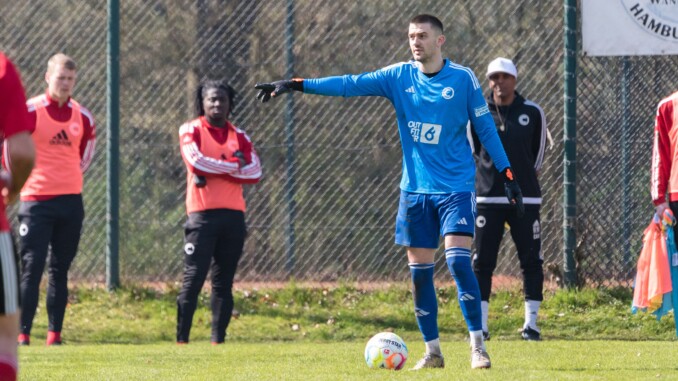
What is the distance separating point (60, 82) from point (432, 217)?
12.5 ft

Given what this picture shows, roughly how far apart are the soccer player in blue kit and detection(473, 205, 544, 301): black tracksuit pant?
2.32m

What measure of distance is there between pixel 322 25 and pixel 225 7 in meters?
0.99

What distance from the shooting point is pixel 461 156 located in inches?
272

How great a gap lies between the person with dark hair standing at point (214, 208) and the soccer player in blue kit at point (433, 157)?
8.53 feet

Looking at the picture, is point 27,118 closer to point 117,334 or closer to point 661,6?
point 117,334

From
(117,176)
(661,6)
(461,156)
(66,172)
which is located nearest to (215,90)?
(66,172)

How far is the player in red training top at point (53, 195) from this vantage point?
9312mm

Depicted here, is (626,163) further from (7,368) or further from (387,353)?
(7,368)

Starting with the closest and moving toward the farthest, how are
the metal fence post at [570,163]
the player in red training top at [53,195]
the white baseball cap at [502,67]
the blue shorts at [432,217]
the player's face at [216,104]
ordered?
the blue shorts at [432,217] < the white baseball cap at [502,67] < the player in red training top at [53,195] < the player's face at [216,104] < the metal fence post at [570,163]

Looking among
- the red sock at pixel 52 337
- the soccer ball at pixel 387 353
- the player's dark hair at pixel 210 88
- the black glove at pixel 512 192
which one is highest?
the player's dark hair at pixel 210 88

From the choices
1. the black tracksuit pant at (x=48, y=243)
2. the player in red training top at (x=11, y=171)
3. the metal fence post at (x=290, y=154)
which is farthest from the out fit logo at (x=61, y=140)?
the player in red training top at (x=11, y=171)

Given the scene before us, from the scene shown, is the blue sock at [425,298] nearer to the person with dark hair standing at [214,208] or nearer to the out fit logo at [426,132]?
the out fit logo at [426,132]

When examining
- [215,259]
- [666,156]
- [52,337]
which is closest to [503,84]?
[666,156]

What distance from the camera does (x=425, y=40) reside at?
682 cm
